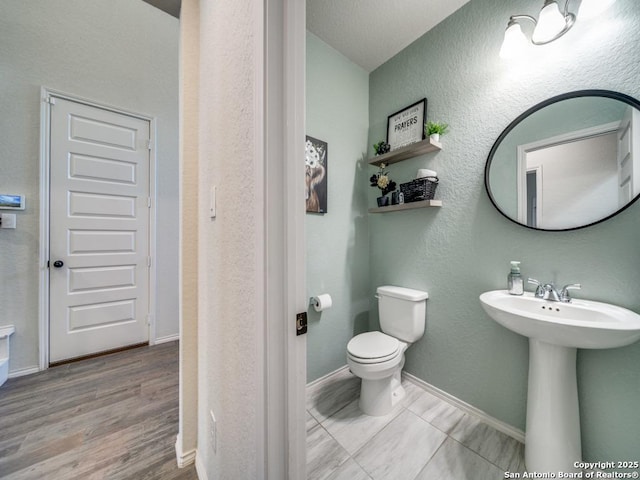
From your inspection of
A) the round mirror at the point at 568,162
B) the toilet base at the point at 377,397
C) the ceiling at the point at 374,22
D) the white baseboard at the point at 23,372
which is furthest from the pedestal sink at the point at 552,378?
the white baseboard at the point at 23,372

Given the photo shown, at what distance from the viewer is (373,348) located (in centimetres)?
145

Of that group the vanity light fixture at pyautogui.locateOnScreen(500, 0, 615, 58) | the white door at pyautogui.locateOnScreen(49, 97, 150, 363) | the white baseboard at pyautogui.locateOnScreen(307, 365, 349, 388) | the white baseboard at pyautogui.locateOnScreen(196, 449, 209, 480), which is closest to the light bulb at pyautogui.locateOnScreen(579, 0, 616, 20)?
the vanity light fixture at pyautogui.locateOnScreen(500, 0, 615, 58)

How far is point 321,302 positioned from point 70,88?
289 centimetres

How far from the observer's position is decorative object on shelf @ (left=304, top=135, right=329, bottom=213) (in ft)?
5.51

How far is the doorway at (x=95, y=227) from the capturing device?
1978 mm

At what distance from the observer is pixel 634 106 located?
0.99 meters

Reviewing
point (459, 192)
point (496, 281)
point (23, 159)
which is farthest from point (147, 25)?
point (496, 281)

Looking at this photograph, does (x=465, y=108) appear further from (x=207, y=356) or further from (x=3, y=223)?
(x=3, y=223)

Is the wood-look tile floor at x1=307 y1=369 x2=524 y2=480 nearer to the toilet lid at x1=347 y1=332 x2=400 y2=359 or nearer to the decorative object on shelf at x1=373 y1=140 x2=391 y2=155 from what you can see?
the toilet lid at x1=347 y1=332 x2=400 y2=359

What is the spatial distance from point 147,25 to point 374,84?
2.46 m

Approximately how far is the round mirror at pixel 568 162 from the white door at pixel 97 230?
3.10 m

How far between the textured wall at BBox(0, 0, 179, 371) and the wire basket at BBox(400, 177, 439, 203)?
Result: 8.05 ft

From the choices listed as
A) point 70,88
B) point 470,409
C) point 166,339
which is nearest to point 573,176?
point 470,409

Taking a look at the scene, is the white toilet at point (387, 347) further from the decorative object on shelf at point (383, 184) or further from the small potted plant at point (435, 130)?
the small potted plant at point (435, 130)
